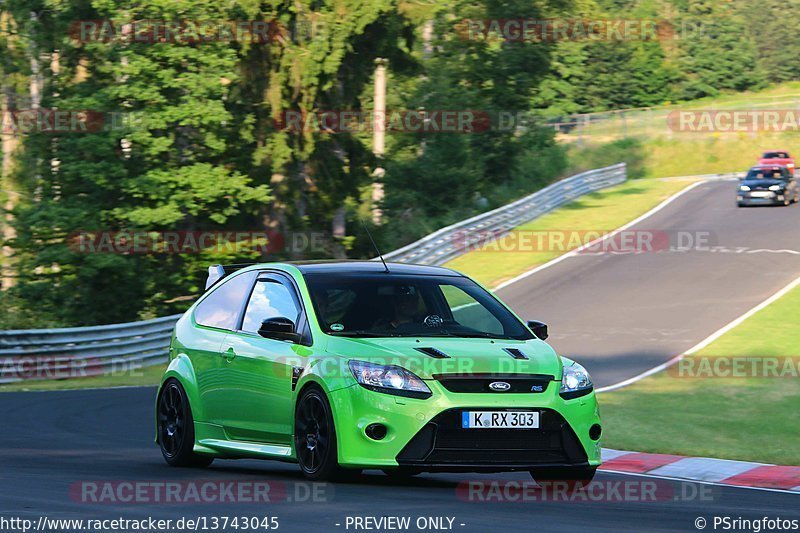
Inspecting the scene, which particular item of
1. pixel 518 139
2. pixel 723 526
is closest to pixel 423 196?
pixel 518 139

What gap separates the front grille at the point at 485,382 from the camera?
29.0 feet

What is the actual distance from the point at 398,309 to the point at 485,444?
1468 mm

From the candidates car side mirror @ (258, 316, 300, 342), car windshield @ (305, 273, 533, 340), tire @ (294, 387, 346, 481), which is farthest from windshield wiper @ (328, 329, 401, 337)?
tire @ (294, 387, 346, 481)

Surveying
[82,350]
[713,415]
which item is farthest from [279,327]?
[82,350]

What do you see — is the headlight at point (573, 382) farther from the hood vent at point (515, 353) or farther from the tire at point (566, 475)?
the tire at point (566, 475)

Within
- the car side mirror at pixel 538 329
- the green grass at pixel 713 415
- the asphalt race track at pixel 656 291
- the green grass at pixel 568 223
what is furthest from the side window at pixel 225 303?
the green grass at pixel 568 223

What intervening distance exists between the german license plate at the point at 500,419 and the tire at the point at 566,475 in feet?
1.42

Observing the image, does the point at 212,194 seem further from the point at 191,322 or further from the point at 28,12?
the point at 191,322

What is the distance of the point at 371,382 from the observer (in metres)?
8.89

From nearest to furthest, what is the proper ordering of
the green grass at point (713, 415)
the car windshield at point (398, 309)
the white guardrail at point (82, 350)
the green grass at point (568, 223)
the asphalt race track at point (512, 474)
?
the asphalt race track at point (512, 474)
the car windshield at point (398, 309)
the green grass at point (713, 415)
the white guardrail at point (82, 350)
the green grass at point (568, 223)

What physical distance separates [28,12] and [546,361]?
31.8 m

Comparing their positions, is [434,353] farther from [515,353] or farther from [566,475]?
[566,475]

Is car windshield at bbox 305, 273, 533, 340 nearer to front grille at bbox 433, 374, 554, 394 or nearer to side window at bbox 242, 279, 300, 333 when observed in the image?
side window at bbox 242, 279, 300, 333

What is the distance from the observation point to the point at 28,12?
125ft
